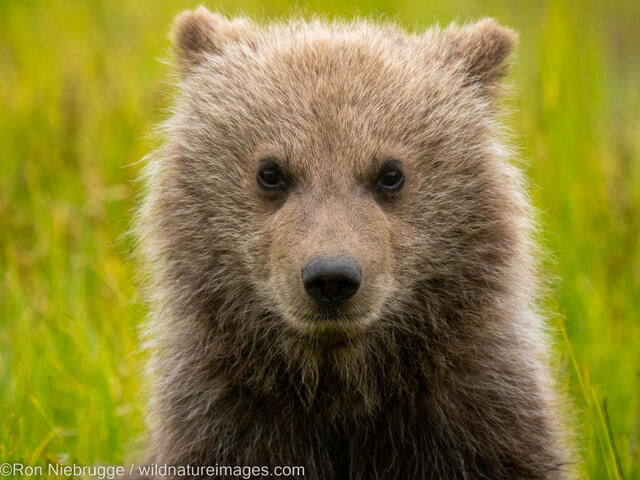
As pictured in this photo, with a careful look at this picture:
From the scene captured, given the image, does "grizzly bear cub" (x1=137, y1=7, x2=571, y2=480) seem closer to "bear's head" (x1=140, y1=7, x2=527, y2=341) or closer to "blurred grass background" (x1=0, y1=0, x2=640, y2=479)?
"bear's head" (x1=140, y1=7, x2=527, y2=341)

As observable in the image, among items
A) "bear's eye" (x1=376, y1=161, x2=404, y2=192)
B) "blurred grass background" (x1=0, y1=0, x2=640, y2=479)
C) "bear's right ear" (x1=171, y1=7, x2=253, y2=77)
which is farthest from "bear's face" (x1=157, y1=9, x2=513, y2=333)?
"blurred grass background" (x1=0, y1=0, x2=640, y2=479)

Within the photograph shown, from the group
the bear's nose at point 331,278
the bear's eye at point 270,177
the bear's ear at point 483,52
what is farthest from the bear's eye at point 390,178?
the bear's ear at point 483,52

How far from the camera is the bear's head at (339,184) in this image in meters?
4.68

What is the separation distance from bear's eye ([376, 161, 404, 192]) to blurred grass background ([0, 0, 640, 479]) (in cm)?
103

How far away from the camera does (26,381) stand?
6.13 m

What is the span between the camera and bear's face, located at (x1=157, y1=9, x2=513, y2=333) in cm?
464

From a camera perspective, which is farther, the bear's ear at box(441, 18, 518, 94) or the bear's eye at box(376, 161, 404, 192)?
the bear's ear at box(441, 18, 518, 94)

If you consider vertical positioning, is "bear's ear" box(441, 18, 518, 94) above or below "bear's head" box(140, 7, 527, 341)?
above

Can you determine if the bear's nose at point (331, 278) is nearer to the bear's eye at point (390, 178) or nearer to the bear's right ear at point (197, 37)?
the bear's eye at point (390, 178)

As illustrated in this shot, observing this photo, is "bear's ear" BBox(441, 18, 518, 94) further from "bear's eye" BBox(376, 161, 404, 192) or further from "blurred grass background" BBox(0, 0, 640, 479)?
"bear's eye" BBox(376, 161, 404, 192)

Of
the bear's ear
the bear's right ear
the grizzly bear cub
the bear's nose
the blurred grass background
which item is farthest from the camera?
the blurred grass background

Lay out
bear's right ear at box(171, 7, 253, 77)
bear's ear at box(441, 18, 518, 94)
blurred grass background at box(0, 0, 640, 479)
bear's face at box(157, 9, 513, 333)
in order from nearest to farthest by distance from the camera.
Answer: bear's face at box(157, 9, 513, 333)
bear's ear at box(441, 18, 518, 94)
bear's right ear at box(171, 7, 253, 77)
blurred grass background at box(0, 0, 640, 479)

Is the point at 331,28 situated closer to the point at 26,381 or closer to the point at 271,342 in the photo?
the point at 271,342

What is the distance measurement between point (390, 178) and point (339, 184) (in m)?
0.28
